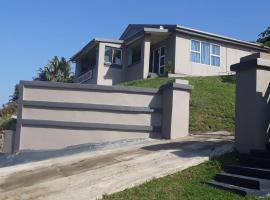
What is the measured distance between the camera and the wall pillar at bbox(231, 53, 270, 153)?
9.29m

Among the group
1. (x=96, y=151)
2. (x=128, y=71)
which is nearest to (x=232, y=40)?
(x=128, y=71)

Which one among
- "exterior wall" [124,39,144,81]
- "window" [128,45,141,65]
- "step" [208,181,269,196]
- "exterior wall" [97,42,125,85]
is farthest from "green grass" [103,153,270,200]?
"window" [128,45,141,65]

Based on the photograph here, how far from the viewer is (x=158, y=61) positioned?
97.2ft

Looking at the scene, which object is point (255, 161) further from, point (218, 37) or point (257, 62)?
point (218, 37)

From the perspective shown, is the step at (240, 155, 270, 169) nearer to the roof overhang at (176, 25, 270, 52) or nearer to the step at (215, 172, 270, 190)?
the step at (215, 172, 270, 190)

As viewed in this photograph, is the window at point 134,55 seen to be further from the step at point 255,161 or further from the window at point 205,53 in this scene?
the step at point 255,161

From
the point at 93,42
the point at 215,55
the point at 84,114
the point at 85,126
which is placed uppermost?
the point at 93,42

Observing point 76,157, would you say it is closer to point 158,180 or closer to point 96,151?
point 96,151

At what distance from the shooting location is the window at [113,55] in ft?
102

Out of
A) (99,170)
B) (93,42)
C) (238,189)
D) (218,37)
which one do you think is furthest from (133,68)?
(238,189)

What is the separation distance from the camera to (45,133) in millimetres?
13133

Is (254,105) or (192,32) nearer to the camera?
(254,105)

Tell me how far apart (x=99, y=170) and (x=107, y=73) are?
21865mm

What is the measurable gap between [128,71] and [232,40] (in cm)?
705
